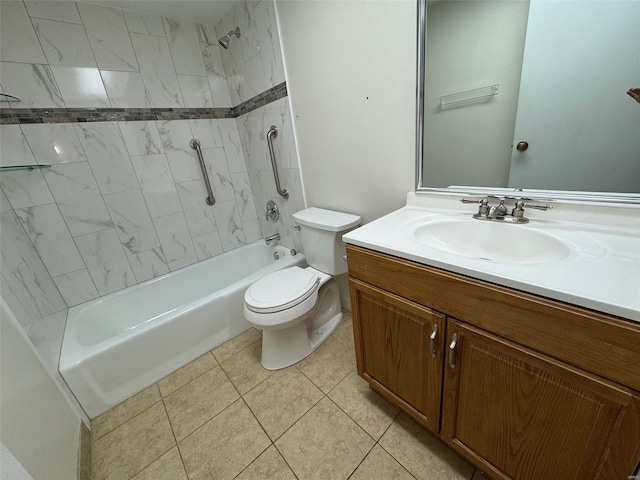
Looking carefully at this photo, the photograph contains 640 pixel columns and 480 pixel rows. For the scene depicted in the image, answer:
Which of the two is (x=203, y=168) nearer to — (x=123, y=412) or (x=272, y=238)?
(x=272, y=238)

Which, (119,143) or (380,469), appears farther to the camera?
(119,143)

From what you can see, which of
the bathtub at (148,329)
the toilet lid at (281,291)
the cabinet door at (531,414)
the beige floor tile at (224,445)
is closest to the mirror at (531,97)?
the cabinet door at (531,414)

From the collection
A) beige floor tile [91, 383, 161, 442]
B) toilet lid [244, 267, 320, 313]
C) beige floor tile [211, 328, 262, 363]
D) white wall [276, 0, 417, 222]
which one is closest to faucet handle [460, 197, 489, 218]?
white wall [276, 0, 417, 222]

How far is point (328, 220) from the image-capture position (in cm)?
144

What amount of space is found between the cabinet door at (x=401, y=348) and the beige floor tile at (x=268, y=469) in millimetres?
459

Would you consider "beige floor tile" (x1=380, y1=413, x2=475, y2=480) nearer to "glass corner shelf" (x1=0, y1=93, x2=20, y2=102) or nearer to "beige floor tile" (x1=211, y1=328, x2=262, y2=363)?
"beige floor tile" (x1=211, y1=328, x2=262, y2=363)

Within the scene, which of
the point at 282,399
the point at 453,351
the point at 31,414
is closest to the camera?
the point at 453,351

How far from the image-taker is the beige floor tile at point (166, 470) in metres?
0.98

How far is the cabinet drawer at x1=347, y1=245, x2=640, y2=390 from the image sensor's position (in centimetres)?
45

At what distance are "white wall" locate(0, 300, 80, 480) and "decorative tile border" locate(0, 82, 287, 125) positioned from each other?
1.18 metres

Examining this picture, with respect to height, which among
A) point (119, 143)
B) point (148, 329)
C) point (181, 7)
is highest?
point (181, 7)

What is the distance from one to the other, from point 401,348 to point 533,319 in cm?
43

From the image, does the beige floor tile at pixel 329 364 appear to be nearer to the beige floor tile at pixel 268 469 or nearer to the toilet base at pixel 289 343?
the toilet base at pixel 289 343

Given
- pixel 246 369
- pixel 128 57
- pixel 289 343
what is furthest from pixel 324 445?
pixel 128 57
